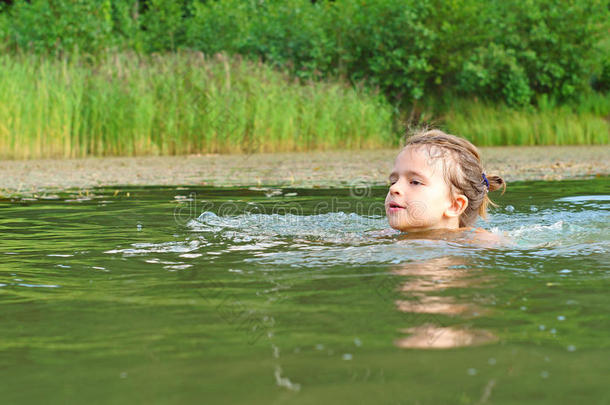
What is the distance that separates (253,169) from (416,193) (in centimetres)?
640

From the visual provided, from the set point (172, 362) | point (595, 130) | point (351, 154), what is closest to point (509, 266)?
point (172, 362)

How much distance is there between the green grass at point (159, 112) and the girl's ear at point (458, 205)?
29.3ft

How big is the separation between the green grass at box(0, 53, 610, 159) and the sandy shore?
53cm

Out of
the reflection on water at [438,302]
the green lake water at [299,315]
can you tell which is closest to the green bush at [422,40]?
the green lake water at [299,315]

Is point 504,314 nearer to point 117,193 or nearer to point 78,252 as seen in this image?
point 78,252

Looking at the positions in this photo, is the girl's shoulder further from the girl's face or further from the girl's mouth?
the girl's mouth

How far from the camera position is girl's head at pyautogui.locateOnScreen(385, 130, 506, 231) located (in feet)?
14.9

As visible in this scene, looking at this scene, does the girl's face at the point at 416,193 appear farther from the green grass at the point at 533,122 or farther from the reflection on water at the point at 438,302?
the green grass at the point at 533,122

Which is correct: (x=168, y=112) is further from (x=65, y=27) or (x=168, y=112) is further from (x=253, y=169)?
(x=65, y=27)

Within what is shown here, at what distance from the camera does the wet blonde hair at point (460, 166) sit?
4.71 metres

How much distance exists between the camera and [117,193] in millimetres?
7648

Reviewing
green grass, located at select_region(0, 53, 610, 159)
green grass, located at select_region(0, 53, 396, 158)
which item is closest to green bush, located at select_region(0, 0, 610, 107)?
green grass, located at select_region(0, 53, 610, 159)

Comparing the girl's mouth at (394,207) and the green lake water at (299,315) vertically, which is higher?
the girl's mouth at (394,207)

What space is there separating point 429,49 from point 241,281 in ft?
61.4
